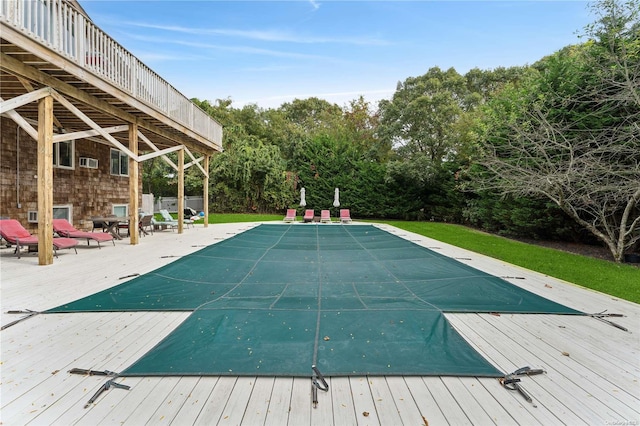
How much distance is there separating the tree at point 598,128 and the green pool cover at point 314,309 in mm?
4312

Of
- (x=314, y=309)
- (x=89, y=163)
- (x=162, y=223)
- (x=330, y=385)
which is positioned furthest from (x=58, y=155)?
(x=330, y=385)

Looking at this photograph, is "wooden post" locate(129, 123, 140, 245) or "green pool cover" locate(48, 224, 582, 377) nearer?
"green pool cover" locate(48, 224, 582, 377)

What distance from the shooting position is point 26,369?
2449 mm

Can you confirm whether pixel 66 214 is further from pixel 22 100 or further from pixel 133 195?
pixel 22 100

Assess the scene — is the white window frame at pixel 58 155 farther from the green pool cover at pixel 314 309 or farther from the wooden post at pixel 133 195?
the green pool cover at pixel 314 309

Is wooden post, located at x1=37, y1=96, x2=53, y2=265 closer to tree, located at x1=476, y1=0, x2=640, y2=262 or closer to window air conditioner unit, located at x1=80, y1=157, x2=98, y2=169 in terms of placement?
window air conditioner unit, located at x1=80, y1=157, x2=98, y2=169

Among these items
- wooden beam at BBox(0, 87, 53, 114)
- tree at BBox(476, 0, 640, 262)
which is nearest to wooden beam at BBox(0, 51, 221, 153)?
wooden beam at BBox(0, 87, 53, 114)

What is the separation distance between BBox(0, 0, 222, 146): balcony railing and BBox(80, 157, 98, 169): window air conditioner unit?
349 cm

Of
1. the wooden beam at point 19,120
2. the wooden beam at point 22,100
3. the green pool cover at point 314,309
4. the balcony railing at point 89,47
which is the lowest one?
the green pool cover at point 314,309

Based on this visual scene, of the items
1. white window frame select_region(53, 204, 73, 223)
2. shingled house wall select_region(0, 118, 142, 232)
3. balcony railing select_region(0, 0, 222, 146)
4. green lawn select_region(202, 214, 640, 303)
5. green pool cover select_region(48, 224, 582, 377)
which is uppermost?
balcony railing select_region(0, 0, 222, 146)

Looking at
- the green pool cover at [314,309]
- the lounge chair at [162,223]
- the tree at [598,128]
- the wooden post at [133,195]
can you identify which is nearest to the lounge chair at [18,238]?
the wooden post at [133,195]

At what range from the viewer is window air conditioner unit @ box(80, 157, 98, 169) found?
10641 millimetres

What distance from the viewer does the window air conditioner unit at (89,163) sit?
10.6 m

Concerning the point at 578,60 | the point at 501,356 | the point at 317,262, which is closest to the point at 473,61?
the point at 578,60
